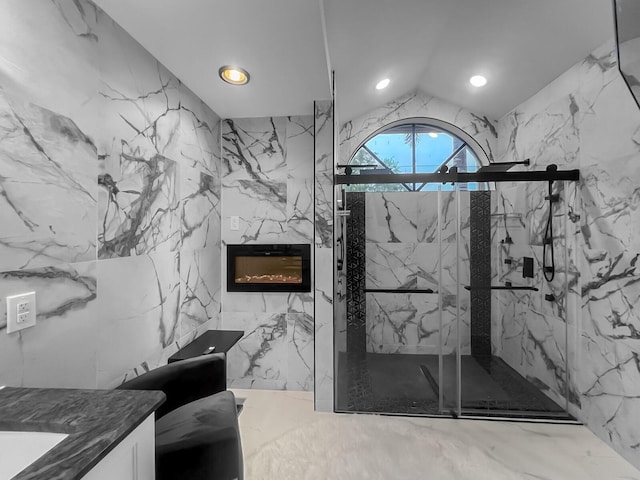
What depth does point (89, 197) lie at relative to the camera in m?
1.32

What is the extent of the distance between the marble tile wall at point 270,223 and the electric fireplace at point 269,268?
0.06 m

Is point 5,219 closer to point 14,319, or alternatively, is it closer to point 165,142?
point 14,319

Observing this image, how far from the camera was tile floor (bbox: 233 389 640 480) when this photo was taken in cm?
167

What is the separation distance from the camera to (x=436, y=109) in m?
3.49

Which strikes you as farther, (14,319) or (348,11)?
(348,11)

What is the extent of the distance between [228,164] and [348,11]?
4.72 ft

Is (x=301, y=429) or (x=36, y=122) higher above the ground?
(x=36, y=122)

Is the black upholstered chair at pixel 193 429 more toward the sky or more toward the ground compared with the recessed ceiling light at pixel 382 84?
more toward the ground

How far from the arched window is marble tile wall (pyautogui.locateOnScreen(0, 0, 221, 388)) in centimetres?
218

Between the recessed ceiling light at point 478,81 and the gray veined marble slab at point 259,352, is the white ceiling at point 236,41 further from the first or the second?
the gray veined marble slab at point 259,352

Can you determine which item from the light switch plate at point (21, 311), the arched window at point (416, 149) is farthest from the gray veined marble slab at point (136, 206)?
the arched window at point (416, 149)

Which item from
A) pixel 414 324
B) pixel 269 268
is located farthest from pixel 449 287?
pixel 269 268

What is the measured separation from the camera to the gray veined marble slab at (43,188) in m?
1.00

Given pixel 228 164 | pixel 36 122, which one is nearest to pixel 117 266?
pixel 36 122
